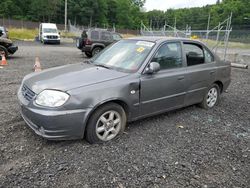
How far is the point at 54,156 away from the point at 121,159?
0.91 metres

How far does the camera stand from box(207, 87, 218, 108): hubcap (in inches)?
205

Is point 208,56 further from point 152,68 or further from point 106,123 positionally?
point 106,123

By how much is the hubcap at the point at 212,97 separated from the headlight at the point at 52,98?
135 inches

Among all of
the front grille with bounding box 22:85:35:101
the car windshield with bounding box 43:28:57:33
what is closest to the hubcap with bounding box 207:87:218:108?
the front grille with bounding box 22:85:35:101

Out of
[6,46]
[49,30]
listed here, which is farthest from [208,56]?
[49,30]

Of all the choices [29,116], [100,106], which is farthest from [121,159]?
[29,116]

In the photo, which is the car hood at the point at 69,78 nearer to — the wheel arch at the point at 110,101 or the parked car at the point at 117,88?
the parked car at the point at 117,88

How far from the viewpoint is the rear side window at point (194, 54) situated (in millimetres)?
4551

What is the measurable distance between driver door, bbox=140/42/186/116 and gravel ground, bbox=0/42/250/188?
40 centimetres

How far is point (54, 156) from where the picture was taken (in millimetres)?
3092

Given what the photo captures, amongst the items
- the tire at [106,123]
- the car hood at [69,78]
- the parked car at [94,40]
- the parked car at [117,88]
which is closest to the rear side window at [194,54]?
the parked car at [117,88]

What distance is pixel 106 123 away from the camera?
136 inches

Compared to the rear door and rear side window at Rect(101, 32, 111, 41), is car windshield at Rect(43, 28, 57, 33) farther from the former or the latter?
the rear door

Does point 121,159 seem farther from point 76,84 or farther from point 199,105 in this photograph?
point 199,105
